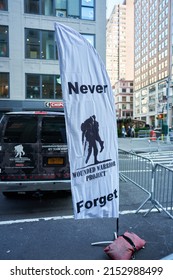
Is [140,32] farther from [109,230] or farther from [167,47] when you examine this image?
[109,230]

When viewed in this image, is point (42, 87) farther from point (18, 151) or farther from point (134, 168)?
point (18, 151)

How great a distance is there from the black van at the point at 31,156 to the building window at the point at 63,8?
1731 cm

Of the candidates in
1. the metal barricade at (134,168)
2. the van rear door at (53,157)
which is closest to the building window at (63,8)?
the metal barricade at (134,168)

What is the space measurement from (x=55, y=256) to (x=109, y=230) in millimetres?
1155

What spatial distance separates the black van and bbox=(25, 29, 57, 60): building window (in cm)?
1575

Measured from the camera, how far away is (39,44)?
1870cm

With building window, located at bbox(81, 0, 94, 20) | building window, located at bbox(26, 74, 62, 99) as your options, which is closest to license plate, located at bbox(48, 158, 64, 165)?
building window, located at bbox(26, 74, 62, 99)

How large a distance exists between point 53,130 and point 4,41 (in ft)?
54.3

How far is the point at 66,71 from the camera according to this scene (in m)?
2.94

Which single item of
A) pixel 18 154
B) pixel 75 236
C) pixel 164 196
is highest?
pixel 18 154

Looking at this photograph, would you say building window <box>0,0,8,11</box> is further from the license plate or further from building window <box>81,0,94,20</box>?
the license plate

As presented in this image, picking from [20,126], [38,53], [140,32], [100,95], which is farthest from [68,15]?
[140,32]

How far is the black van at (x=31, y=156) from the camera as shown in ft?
14.2

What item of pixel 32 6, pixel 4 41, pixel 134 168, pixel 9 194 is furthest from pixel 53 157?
pixel 32 6
